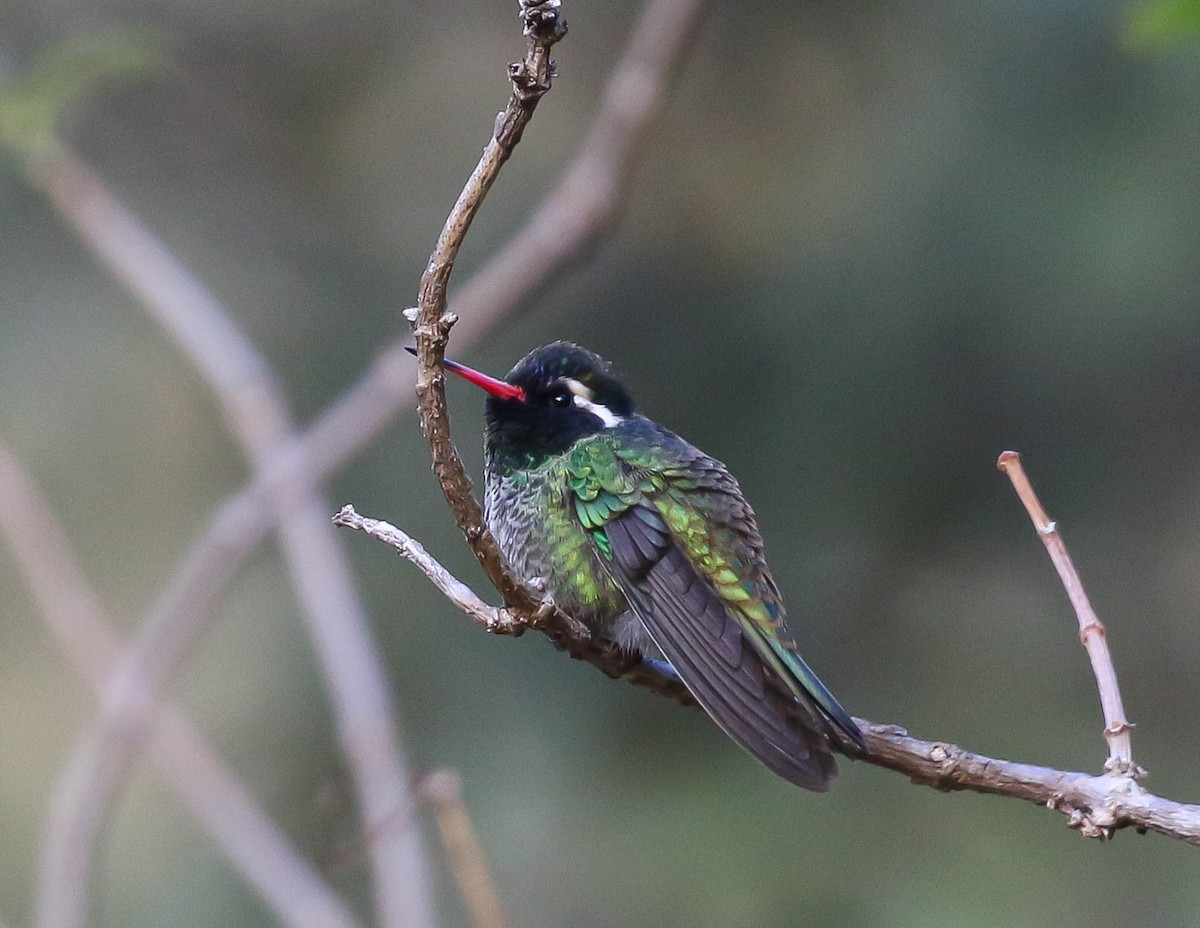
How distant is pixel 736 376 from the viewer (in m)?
4.66

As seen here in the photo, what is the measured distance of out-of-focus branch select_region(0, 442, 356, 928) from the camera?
8.58ft

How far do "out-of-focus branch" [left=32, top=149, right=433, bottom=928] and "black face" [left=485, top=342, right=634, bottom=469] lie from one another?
0.46 m

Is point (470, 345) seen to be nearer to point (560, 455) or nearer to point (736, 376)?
point (560, 455)

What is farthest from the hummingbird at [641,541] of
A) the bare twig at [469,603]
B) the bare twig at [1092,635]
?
the bare twig at [1092,635]

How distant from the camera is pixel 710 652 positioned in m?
2.74

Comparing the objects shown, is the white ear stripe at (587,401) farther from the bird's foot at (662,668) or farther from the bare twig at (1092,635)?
the bare twig at (1092,635)

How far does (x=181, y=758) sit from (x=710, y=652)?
1.03 m

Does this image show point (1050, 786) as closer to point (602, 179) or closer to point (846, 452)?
point (602, 179)

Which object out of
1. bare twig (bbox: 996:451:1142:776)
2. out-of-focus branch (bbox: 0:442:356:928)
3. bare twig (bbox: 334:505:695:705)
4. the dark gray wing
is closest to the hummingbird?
the dark gray wing

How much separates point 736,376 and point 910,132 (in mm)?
984

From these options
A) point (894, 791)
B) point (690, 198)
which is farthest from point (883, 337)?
point (894, 791)

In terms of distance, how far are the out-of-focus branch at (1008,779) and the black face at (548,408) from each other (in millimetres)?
1082

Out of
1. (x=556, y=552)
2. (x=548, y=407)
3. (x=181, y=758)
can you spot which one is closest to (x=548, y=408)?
(x=548, y=407)

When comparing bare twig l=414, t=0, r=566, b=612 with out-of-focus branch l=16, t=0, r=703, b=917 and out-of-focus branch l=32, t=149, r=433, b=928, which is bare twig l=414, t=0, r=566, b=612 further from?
out-of-focus branch l=16, t=0, r=703, b=917
